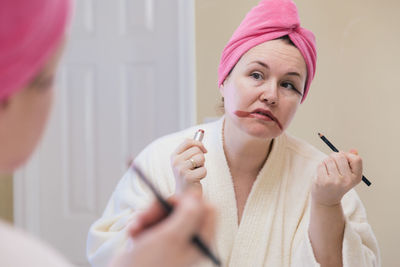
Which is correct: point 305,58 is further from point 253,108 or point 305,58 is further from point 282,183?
point 282,183

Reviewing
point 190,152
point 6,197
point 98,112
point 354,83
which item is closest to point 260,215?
point 190,152

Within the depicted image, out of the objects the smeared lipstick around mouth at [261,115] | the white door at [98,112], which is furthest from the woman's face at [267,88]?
the white door at [98,112]

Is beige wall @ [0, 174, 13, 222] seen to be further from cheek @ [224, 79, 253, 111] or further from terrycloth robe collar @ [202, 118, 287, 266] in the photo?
cheek @ [224, 79, 253, 111]

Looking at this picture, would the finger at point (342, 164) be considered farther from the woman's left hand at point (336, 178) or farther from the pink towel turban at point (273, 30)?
the pink towel turban at point (273, 30)

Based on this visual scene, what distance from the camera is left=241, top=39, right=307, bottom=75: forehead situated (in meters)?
1.21

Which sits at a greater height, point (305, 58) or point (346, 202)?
point (305, 58)

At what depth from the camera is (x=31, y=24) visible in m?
0.44

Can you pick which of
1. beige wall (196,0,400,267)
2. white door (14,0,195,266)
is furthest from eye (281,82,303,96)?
white door (14,0,195,266)

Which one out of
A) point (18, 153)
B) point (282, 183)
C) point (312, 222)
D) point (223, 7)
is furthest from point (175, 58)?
point (18, 153)

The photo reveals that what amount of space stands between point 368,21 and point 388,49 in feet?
0.38

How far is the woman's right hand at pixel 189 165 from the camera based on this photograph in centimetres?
114

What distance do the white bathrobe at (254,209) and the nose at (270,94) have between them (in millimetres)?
191

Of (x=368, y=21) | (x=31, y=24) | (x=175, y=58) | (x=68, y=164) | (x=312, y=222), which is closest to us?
(x=31, y=24)

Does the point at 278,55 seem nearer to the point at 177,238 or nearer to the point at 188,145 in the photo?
the point at 188,145
